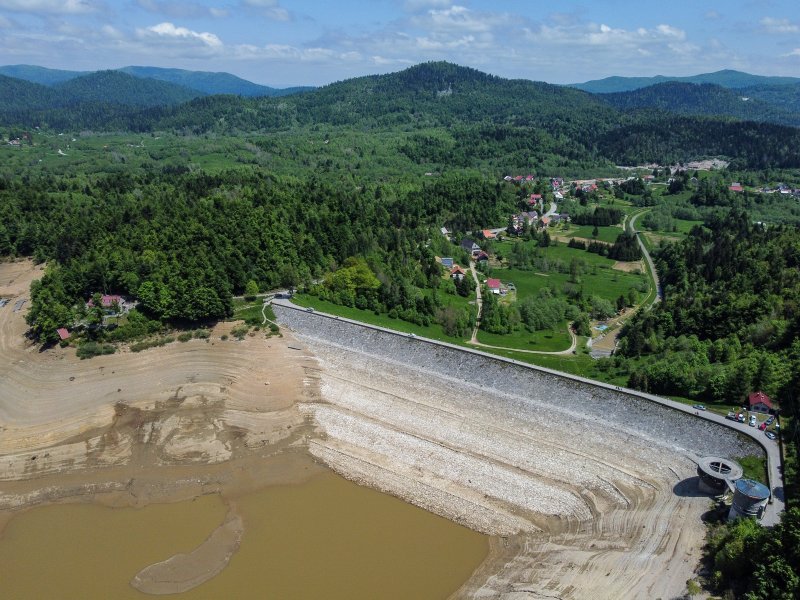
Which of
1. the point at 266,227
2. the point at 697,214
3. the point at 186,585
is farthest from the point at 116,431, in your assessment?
the point at 697,214

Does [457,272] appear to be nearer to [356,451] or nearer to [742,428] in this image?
[356,451]

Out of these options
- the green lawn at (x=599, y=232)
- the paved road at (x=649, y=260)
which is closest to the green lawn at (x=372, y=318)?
the paved road at (x=649, y=260)

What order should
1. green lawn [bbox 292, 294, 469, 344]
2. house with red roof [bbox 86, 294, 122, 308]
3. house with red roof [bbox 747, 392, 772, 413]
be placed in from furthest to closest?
house with red roof [bbox 86, 294, 122, 308] → green lawn [bbox 292, 294, 469, 344] → house with red roof [bbox 747, 392, 772, 413]

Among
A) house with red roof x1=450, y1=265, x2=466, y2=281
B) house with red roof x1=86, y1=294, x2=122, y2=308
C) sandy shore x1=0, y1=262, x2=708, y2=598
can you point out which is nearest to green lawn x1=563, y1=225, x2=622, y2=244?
house with red roof x1=450, y1=265, x2=466, y2=281

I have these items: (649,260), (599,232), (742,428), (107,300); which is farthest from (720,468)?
(599,232)

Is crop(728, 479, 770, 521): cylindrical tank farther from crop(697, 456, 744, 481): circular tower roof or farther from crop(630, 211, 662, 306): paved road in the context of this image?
crop(630, 211, 662, 306): paved road

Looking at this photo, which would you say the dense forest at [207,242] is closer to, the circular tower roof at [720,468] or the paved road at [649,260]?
the paved road at [649,260]

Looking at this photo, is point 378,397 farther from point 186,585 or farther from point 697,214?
point 697,214
